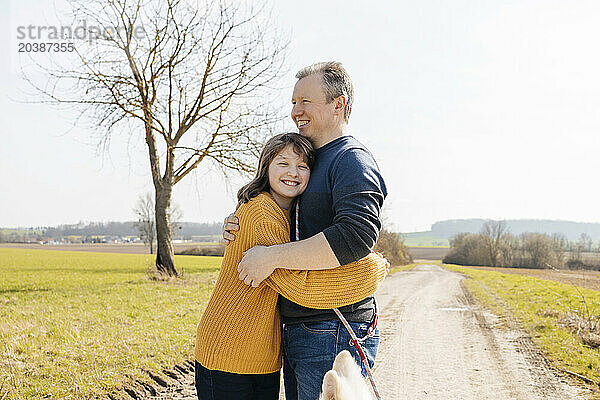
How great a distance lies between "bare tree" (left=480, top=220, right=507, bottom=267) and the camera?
6600 cm

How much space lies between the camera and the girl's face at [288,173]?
8.77 ft

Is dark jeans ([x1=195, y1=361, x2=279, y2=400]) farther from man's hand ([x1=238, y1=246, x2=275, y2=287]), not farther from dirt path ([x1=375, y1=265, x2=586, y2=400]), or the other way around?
dirt path ([x1=375, y1=265, x2=586, y2=400])

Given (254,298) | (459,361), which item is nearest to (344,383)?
(254,298)

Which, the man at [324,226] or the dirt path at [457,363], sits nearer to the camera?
the man at [324,226]

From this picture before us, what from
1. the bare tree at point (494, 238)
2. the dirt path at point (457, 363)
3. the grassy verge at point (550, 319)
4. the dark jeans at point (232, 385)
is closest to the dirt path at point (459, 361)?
the dirt path at point (457, 363)

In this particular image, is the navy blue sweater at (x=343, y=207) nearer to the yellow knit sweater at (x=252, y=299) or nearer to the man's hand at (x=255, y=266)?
the yellow knit sweater at (x=252, y=299)

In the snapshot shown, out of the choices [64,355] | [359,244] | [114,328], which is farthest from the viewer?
[114,328]

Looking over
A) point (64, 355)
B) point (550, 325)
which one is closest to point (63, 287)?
point (64, 355)

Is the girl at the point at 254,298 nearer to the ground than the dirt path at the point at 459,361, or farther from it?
farther from it

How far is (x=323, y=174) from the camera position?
2.64 meters

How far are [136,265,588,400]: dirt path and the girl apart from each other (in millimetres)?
Answer: 3430

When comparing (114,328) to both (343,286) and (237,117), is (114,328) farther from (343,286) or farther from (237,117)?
(237,117)

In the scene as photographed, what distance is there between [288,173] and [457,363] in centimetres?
613

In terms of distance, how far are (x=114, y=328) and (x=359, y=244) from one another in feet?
24.9
